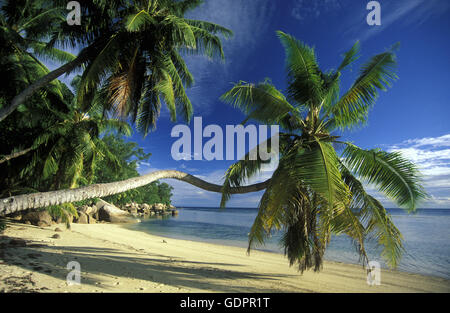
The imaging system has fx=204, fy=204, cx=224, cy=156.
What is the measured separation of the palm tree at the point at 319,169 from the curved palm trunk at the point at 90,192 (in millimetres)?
497

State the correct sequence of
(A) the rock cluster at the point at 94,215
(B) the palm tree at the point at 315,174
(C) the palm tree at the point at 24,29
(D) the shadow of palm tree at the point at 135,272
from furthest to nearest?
(A) the rock cluster at the point at 94,215 → (C) the palm tree at the point at 24,29 → (D) the shadow of palm tree at the point at 135,272 → (B) the palm tree at the point at 315,174

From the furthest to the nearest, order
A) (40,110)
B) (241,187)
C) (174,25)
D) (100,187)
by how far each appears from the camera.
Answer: (40,110), (174,25), (241,187), (100,187)

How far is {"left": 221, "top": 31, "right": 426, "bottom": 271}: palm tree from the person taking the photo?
4.26 metres

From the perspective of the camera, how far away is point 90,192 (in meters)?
3.70

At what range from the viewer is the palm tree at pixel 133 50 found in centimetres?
559

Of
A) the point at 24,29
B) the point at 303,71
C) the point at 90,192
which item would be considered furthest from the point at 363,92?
the point at 24,29

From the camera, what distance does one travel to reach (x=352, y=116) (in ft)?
17.0

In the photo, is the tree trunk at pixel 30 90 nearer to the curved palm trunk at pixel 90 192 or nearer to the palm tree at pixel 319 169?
the curved palm trunk at pixel 90 192

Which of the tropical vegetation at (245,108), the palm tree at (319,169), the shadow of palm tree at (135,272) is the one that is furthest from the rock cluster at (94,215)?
the palm tree at (319,169)

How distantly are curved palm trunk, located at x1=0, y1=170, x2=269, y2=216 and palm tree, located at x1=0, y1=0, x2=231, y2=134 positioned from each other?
7.63 ft

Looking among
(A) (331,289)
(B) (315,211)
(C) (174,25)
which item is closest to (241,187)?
(B) (315,211)

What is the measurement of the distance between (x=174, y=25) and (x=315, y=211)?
20.8 feet

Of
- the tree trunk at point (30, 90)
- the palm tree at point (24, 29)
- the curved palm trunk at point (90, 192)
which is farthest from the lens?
the palm tree at point (24, 29)

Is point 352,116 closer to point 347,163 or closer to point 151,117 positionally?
point 347,163
